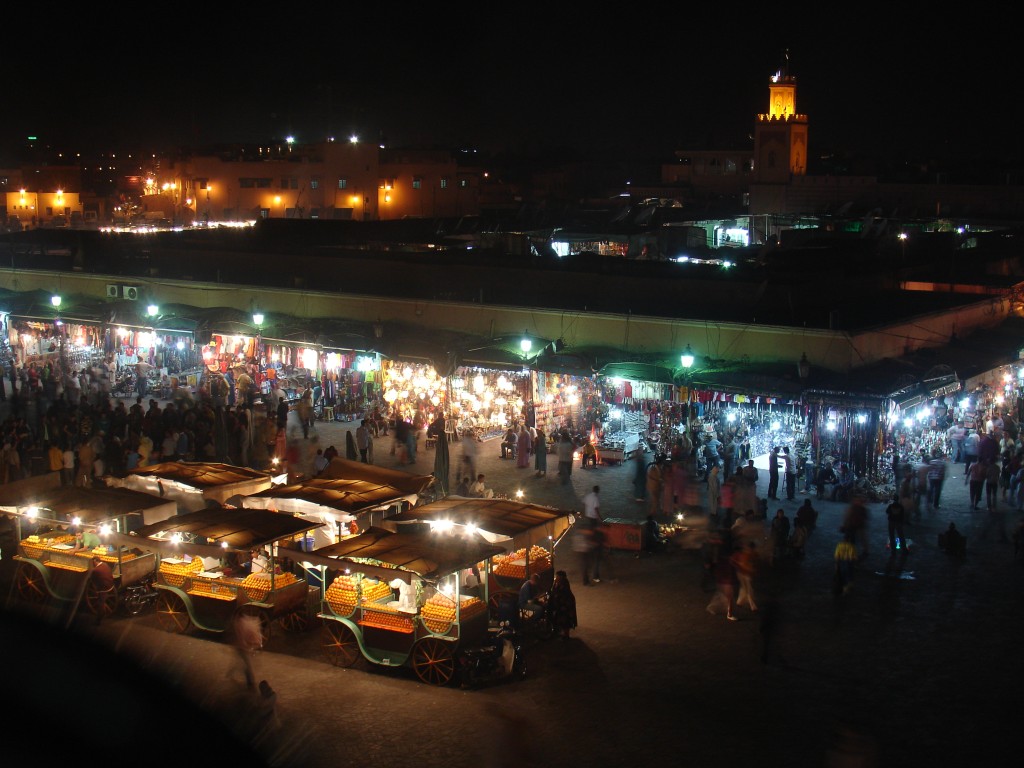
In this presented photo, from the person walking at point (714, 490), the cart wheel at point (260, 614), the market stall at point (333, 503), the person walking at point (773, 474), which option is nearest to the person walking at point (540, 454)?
the person walking at point (714, 490)

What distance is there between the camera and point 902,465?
16.7 meters

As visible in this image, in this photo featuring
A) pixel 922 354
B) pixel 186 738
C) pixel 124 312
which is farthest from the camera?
pixel 124 312

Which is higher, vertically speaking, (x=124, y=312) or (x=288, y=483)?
(x=124, y=312)

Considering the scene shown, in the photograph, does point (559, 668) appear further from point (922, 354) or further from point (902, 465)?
point (922, 354)

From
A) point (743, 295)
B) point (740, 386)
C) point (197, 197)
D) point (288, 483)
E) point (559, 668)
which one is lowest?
point (559, 668)

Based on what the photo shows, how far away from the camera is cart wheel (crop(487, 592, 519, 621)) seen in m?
11.5

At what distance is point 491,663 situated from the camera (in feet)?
34.8

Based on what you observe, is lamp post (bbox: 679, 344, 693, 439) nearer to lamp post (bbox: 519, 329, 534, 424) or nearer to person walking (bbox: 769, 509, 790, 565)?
lamp post (bbox: 519, 329, 534, 424)

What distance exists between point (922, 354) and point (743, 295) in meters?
3.45

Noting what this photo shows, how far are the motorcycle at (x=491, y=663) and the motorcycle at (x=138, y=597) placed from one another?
4.16 metres

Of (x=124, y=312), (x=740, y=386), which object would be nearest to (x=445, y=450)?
(x=740, y=386)

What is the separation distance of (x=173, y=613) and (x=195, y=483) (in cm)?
251

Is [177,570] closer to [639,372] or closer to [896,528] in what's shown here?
[896,528]

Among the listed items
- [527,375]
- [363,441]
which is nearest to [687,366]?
[527,375]
